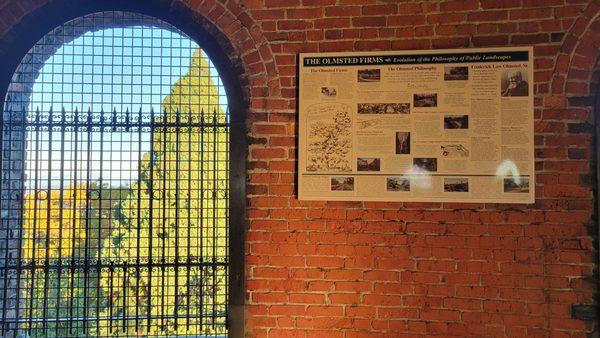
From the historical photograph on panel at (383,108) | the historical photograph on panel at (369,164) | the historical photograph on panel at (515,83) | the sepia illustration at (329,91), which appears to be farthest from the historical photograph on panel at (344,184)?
the historical photograph on panel at (515,83)

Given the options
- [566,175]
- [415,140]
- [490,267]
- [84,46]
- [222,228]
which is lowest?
[490,267]

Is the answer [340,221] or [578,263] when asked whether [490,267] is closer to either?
[578,263]

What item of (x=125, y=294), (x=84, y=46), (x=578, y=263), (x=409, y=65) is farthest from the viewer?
(x=84, y=46)

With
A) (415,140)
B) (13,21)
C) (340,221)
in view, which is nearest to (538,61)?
(415,140)

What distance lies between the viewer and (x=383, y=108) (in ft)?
9.46

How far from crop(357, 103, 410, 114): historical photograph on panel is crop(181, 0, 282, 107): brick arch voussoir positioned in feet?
2.16

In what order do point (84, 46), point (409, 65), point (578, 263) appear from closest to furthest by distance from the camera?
point (578, 263) → point (409, 65) → point (84, 46)

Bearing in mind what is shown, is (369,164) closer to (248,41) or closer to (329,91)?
(329,91)

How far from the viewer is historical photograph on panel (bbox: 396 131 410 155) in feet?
9.37

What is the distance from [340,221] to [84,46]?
2.81 m

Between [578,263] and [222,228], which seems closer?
[578,263]

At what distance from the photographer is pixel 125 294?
314 cm

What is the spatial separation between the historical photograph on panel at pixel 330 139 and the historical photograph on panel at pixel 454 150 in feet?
2.31

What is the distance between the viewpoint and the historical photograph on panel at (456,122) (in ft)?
9.25
